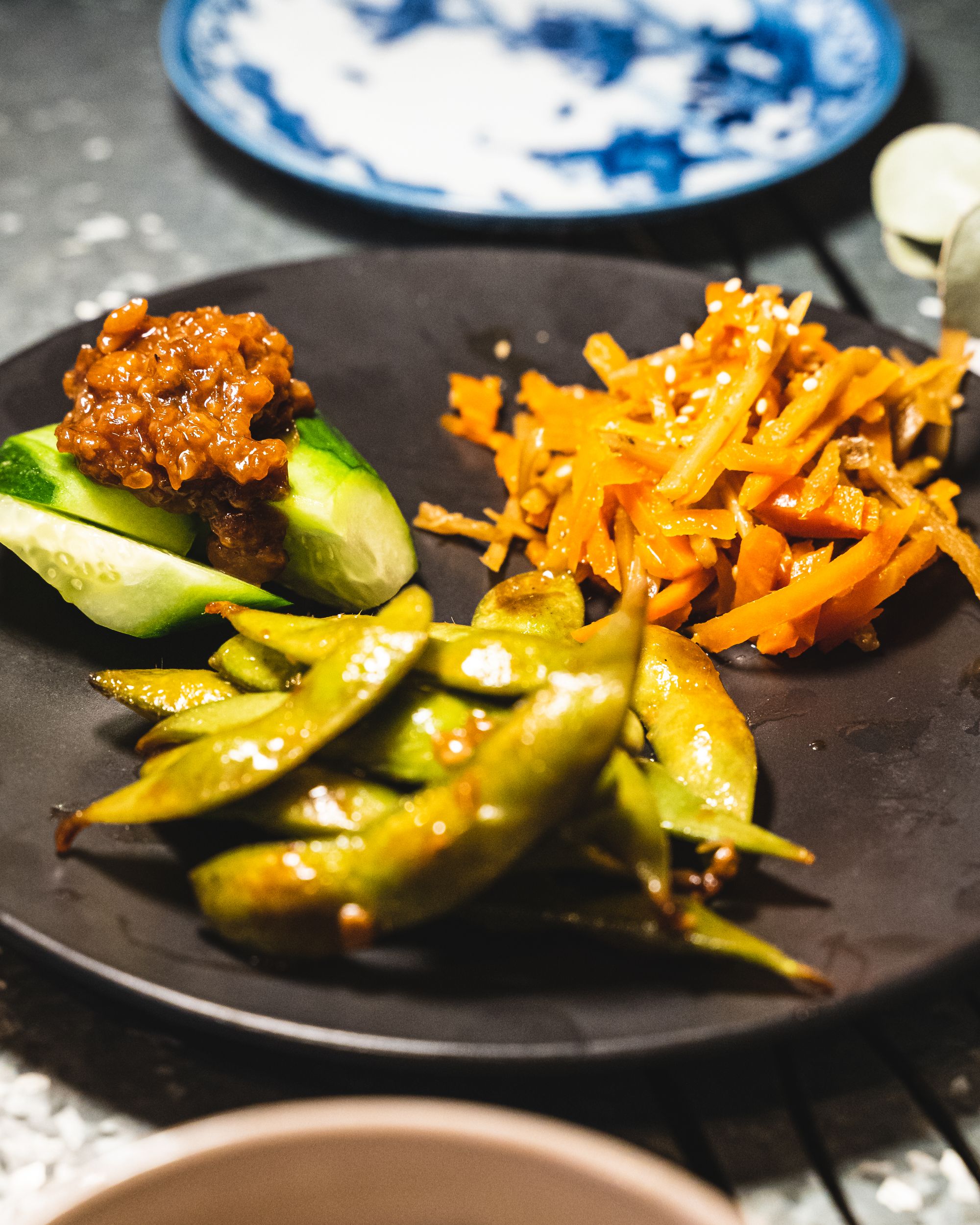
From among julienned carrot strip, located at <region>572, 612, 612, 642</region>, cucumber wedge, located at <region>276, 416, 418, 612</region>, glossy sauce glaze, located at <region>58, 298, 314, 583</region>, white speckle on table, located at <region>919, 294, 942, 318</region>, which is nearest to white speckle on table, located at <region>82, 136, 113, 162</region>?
glossy sauce glaze, located at <region>58, 298, 314, 583</region>

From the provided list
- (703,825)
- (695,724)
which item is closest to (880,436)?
(695,724)

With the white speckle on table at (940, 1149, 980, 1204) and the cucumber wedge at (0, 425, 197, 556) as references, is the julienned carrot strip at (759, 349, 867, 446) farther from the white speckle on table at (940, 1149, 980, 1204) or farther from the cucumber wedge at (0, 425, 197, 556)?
the white speckle on table at (940, 1149, 980, 1204)

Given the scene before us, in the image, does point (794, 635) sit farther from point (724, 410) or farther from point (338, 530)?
point (338, 530)

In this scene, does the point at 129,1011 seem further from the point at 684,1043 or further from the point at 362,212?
the point at 362,212

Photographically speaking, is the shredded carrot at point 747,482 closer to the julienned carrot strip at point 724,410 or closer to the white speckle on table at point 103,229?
the julienned carrot strip at point 724,410

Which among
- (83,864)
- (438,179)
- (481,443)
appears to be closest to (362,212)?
(438,179)
